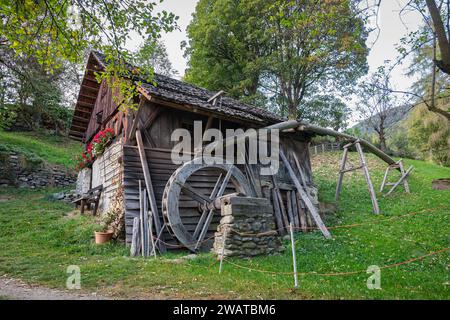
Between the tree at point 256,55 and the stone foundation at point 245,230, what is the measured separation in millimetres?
14638

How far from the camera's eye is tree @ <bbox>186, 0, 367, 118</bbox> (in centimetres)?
1988

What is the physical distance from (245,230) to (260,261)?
81 centimetres

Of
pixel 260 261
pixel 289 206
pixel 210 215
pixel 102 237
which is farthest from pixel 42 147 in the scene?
pixel 260 261

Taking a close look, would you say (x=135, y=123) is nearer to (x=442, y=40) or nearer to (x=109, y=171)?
(x=109, y=171)

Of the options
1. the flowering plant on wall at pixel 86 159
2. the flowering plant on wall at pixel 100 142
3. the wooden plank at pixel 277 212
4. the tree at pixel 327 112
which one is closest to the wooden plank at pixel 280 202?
the wooden plank at pixel 277 212

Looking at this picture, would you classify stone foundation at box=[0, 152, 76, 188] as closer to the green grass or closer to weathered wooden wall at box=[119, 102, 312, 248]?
the green grass

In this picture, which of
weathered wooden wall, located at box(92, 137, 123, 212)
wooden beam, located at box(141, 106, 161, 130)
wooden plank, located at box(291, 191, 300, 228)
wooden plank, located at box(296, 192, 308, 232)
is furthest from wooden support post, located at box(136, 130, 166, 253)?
wooden plank, located at box(296, 192, 308, 232)

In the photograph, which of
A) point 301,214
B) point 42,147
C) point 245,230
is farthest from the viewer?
point 42,147

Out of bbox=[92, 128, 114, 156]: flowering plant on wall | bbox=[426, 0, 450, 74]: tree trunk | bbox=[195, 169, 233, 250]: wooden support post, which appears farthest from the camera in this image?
bbox=[92, 128, 114, 156]: flowering plant on wall

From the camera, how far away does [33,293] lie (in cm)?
421

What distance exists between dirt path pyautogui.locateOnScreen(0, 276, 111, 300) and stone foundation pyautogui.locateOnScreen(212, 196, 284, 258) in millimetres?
3241

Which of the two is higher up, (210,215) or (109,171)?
(109,171)

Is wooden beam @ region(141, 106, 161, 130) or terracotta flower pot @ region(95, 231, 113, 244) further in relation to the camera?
wooden beam @ region(141, 106, 161, 130)

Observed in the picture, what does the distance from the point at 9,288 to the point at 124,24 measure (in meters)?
4.80
